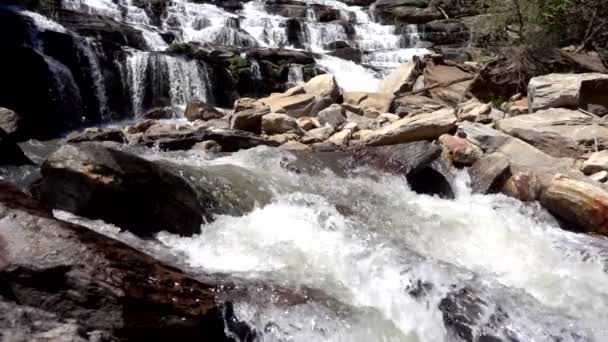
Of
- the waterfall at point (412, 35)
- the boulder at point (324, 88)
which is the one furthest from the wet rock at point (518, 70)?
the waterfall at point (412, 35)

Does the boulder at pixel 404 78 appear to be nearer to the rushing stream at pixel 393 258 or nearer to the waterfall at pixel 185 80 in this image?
the waterfall at pixel 185 80

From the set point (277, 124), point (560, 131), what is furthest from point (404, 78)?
point (560, 131)

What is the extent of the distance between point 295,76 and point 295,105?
4096 mm

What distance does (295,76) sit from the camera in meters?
14.2

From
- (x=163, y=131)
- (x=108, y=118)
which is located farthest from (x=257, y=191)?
(x=108, y=118)

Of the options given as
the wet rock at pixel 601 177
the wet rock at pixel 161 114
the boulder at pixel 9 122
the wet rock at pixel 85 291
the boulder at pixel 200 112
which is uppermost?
the wet rock at pixel 85 291

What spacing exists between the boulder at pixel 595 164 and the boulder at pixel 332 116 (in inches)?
147

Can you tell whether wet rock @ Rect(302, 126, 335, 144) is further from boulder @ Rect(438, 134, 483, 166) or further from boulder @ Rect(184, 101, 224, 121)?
boulder @ Rect(184, 101, 224, 121)

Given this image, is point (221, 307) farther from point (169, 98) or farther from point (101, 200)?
point (169, 98)

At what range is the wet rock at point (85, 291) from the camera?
2.71 meters

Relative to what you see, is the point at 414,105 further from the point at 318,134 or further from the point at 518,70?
the point at 318,134

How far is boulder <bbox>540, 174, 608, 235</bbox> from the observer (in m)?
6.12

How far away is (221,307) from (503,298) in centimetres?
200

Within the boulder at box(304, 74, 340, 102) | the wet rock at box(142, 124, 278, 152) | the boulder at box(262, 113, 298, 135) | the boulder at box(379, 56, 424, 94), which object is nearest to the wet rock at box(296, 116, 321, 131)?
the boulder at box(262, 113, 298, 135)
